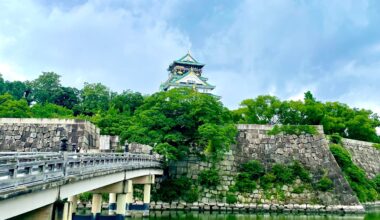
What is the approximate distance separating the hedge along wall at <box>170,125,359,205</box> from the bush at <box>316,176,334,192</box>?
1.04ft

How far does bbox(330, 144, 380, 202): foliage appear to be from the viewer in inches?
1217

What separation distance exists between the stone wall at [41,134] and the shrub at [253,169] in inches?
492

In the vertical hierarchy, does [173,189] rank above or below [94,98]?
below

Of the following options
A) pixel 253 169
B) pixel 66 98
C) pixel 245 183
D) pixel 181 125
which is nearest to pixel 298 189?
pixel 253 169

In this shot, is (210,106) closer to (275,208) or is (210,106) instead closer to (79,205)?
(275,208)

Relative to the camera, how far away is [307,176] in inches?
1172

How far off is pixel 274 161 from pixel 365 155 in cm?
1340

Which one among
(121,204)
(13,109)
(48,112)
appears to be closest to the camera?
(121,204)

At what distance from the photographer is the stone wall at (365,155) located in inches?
1453

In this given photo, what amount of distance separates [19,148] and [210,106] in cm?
1513

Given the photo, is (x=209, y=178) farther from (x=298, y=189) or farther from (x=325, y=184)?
(x=325, y=184)

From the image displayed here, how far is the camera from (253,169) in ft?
98.6

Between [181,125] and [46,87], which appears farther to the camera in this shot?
[46,87]

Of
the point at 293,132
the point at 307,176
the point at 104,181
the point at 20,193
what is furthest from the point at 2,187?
the point at 293,132
